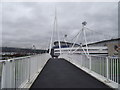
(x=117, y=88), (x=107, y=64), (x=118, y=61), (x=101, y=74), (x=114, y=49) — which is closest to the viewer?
(x=117, y=88)

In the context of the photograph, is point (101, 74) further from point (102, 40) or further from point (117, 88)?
point (102, 40)

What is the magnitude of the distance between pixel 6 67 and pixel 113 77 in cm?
392

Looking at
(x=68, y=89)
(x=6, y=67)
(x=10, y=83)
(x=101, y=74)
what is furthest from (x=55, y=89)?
(x=101, y=74)

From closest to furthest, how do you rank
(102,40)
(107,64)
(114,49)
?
(107,64)
(114,49)
(102,40)

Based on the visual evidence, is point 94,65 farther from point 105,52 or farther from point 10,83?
point 105,52

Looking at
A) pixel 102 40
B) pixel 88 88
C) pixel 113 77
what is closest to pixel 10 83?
pixel 88 88

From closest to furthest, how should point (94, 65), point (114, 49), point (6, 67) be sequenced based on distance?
point (6, 67) → point (94, 65) → point (114, 49)

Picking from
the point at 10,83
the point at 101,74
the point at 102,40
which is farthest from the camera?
the point at 102,40

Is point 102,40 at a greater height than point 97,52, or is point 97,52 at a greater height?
point 102,40

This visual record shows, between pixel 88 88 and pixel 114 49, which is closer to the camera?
pixel 88 88

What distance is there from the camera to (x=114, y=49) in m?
57.5

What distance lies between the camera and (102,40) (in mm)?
79375

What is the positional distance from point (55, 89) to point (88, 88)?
1162 millimetres

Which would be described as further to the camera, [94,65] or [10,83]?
[94,65]
